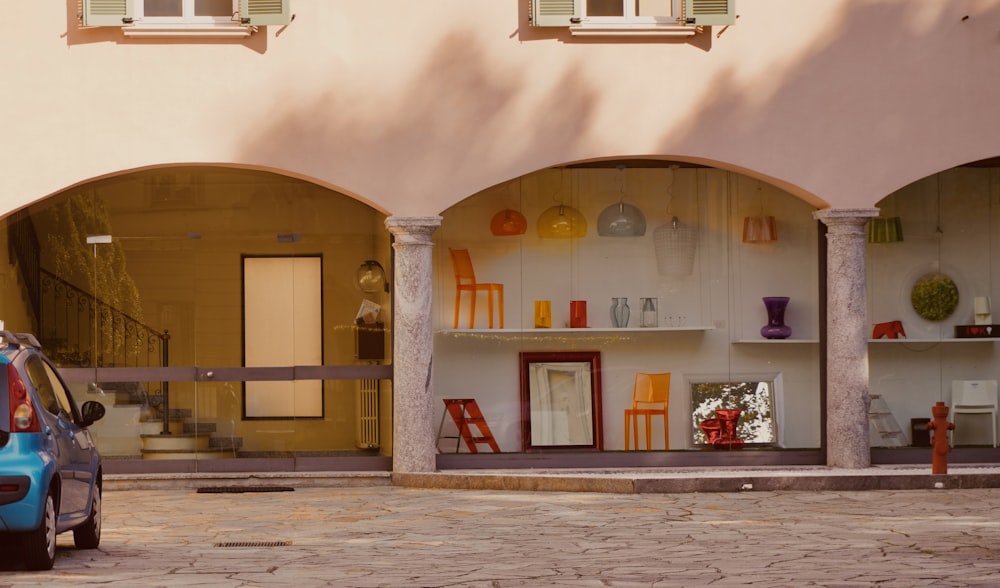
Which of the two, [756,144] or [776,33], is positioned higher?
[776,33]

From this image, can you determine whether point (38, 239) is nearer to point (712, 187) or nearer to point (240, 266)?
point (240, 266)

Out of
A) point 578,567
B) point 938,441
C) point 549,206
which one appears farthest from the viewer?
point 549,206

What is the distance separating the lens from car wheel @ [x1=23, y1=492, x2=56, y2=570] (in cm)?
848

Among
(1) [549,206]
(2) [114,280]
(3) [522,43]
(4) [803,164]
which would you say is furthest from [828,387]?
(2) [114,280]

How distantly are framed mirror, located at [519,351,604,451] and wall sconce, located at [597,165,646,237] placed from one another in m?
1.25

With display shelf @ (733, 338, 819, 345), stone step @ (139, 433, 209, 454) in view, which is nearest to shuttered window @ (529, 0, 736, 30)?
display shelf @ (733, 338, 819, 345)

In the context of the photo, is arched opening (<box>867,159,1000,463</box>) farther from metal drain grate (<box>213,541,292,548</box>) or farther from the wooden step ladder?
metal drain grate (<box>213,541,292,548</box>)

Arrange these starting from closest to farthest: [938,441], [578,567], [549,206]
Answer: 1. [578,567]
2. [938,441]
3. [549,206]

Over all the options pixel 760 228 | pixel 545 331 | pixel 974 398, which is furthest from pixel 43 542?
pixel 974 398

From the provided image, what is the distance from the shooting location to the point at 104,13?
46.8 feet

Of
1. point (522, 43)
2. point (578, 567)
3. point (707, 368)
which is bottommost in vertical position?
point (578, 567)

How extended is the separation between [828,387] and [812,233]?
160cm

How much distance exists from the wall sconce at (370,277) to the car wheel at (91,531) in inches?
216

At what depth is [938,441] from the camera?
1441cm
